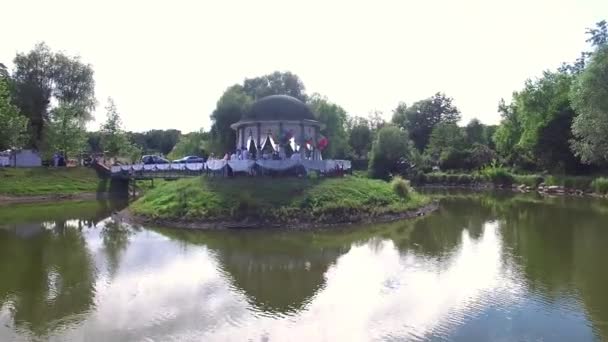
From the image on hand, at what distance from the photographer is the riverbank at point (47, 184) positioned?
1789 inches

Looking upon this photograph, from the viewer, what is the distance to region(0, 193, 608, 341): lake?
13008 mm

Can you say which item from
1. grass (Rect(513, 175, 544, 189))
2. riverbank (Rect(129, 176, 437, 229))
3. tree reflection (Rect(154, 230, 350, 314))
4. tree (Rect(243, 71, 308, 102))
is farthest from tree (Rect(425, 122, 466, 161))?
tree reflection (Rect(154, 230, 350, 314))

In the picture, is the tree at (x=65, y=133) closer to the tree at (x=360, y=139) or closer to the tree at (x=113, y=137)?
the tree at (x=113, y=137)

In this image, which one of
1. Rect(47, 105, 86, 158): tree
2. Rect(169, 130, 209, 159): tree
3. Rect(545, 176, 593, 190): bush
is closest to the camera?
Rect(545, 176, 593, 190): bush

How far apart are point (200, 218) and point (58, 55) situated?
43.0m

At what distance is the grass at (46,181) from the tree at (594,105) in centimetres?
4197

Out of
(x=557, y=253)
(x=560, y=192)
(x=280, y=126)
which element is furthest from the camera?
(x=560, y=192)

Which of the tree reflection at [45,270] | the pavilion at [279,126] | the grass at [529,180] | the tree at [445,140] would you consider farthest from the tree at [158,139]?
the tree reflection at [45,270]

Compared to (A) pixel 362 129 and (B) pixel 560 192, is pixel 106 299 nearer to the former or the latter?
(B) pixel 560 192

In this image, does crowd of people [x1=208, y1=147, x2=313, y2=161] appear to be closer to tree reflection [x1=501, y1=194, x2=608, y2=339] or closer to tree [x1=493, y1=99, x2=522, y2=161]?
tree reflection [x1=501, y1=194, x2=608, y2=339]

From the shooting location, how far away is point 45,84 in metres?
62.9

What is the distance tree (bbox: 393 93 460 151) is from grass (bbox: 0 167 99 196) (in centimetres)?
6310

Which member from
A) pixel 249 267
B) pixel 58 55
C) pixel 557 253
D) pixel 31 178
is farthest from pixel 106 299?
pixel 58 55

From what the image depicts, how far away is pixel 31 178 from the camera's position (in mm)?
49219
